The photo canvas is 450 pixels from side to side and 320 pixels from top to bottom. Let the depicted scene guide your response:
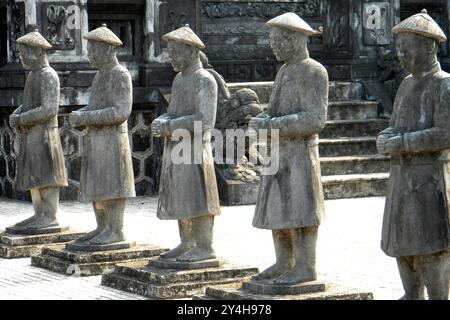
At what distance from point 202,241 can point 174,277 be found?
17.1 inches

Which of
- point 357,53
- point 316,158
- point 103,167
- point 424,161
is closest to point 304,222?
point 316,158

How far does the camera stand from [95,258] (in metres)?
12.0

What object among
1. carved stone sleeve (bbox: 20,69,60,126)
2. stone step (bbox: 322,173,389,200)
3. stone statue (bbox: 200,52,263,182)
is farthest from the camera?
stone step (bbox: 322,173,389,200)

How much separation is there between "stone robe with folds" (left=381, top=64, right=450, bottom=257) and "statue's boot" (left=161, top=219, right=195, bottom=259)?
2.58 meters

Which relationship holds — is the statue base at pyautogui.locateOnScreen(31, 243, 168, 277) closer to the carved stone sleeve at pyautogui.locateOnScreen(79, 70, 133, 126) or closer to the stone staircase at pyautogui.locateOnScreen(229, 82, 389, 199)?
the carved stone sleeve at pyautogui.locateOnScreen(79, 70, 133, 126)

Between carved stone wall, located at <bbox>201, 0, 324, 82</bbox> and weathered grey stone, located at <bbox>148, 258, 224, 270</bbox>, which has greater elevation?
carved stone wall, located at <bbox>201, 0, 324, 82</bbox>

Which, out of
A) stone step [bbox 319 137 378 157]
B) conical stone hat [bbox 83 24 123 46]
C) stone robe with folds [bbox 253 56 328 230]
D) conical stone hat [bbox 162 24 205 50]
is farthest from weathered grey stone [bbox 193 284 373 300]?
stone step [bbox 319 137 378 157]

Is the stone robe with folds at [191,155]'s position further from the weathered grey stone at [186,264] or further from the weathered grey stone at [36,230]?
the weathered grey stone at [36,230]

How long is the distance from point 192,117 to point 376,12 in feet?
33.2

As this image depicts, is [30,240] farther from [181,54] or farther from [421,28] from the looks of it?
[421,28]

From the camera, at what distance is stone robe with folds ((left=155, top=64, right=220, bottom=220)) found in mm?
10758

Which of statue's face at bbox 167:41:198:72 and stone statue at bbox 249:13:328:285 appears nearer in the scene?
stone statue at bbox 249:13:328:285

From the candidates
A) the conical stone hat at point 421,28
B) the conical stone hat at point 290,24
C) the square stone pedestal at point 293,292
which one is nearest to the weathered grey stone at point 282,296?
the square stone pedestal at point 293,292

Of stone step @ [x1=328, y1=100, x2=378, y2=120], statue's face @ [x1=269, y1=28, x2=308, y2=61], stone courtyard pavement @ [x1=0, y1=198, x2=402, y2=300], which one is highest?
statue's face @ [x1=269, y1=28, x2=308, y2=61]
